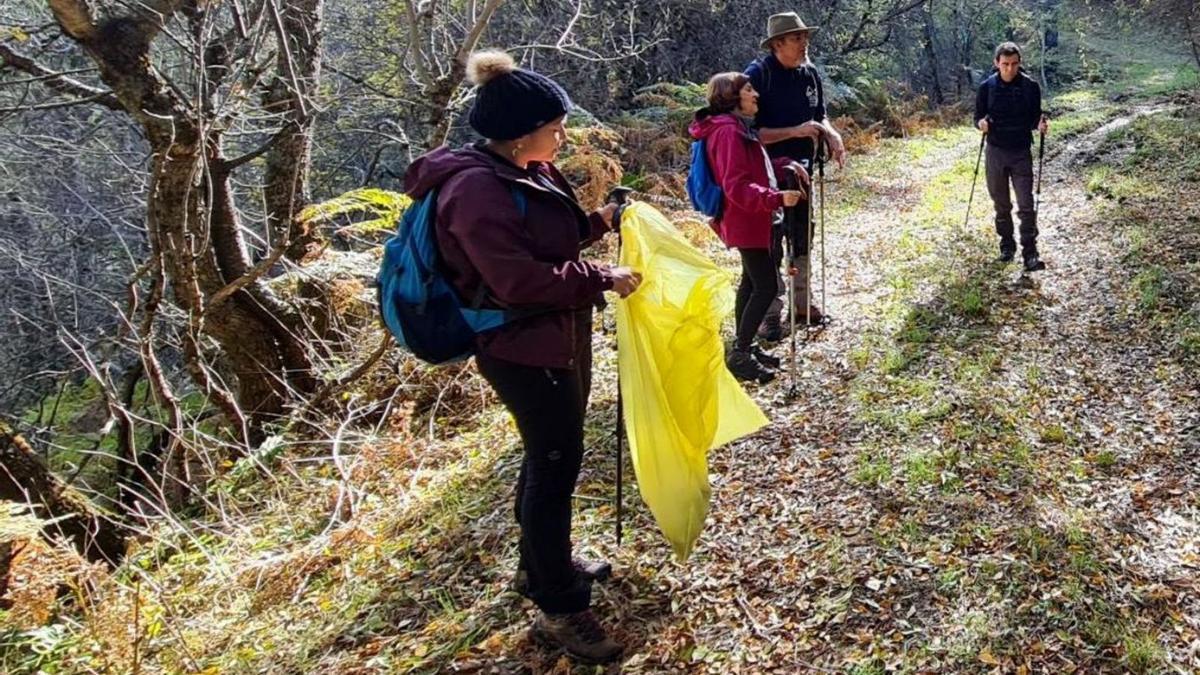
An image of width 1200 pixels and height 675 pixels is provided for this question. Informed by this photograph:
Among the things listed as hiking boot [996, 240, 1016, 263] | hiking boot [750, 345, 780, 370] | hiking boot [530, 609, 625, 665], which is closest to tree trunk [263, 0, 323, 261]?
hiking boot [750, 345, 780, 370]

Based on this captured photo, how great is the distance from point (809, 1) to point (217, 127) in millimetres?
15985

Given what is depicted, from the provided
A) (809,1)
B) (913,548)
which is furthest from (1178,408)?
(809,1)

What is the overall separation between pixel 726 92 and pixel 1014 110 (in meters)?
3.60

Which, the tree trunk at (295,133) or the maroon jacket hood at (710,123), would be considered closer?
the maroon jacket hood at (710,123)

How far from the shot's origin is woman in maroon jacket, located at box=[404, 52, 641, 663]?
2438 mm

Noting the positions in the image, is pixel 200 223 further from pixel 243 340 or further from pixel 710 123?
pixel 710 123

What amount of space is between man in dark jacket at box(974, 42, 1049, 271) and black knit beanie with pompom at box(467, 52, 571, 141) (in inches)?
224

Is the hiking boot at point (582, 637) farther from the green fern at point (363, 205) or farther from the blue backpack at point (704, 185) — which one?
the green fern at point (363, 205)

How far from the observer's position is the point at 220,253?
20.2ft

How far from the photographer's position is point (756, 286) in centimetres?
507

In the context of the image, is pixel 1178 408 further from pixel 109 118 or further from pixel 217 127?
pixel 109 118

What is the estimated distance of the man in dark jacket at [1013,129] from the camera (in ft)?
22.0

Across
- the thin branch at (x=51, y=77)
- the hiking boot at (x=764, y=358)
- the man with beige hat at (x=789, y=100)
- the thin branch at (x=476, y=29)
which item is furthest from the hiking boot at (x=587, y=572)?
the thin branch at (x=51, y=77)

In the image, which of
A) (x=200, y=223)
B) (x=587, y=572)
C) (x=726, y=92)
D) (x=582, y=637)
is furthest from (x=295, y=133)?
(x=582, y=637)
